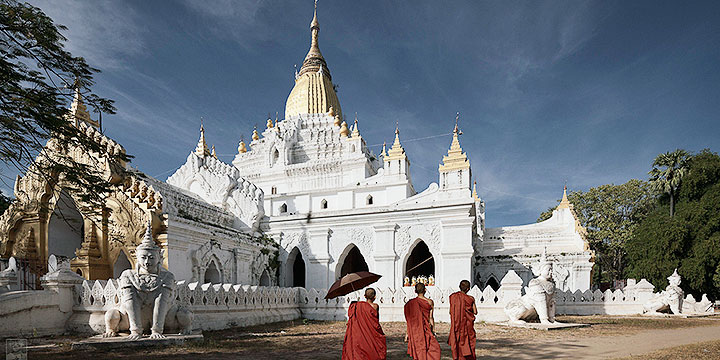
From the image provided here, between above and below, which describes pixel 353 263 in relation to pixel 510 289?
above

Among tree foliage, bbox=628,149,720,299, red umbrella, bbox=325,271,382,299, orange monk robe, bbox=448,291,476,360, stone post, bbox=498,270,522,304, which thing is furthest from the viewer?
tree foliage, bbox=628,149,720,299

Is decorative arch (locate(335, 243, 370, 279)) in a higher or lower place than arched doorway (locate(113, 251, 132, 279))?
lower

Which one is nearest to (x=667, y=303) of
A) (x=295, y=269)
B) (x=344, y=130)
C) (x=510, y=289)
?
(x=510, y=289)

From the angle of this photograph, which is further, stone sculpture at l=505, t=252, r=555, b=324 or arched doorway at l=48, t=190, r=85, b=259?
arched doorway at l=48, t=190, r=85, b=259

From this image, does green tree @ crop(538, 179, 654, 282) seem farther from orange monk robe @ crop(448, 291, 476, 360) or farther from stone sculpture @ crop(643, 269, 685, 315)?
orange monk robe @ crop(448, 291, 476, 360)

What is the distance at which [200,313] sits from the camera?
12.4 metres

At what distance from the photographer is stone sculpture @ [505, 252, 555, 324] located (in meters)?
13.4

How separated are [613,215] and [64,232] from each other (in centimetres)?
3821

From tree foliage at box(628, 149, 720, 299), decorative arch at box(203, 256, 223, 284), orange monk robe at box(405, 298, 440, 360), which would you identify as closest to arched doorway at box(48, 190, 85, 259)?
decorative arch at box(203, 256, 223, 284)

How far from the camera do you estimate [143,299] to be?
902 cm

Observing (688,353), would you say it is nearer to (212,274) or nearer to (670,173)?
(212,274)

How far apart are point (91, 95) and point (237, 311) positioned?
8253mm

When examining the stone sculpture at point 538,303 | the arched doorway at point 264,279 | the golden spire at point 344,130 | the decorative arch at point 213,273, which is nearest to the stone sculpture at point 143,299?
the decorative arch at point 213,273

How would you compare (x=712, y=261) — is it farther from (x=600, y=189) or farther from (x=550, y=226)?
(x=600, y=189)
